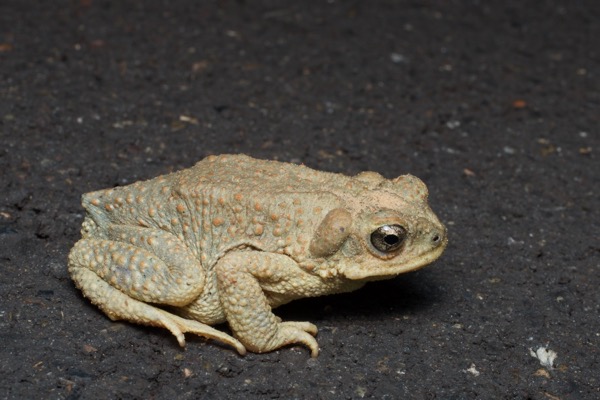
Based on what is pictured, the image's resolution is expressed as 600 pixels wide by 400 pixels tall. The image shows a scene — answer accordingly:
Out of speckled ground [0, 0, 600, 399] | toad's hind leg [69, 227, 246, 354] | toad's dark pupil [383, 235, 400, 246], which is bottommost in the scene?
speckled ground [0, 0, 600, 399]

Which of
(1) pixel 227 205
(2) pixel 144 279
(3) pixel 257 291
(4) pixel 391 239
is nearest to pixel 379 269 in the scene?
(4) pixel 391 239

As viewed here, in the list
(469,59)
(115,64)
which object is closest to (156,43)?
(115,64)

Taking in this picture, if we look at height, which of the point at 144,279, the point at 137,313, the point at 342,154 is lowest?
the point at 342,154

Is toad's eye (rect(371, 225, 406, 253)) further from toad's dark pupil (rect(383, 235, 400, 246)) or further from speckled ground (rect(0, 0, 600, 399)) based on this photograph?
speckled ground (rect(0, 0, 600, 399))

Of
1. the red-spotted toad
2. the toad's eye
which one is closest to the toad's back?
the red-spotted toad

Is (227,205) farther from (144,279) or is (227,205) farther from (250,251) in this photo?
(144,279)

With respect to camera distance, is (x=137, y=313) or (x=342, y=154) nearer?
(x=137, y=313)

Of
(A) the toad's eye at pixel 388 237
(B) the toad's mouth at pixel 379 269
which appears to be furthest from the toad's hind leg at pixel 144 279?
(A) the toad's eye at pixel 388 237

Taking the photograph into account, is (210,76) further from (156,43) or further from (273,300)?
(273,300)

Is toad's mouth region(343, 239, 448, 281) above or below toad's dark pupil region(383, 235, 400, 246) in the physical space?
below
